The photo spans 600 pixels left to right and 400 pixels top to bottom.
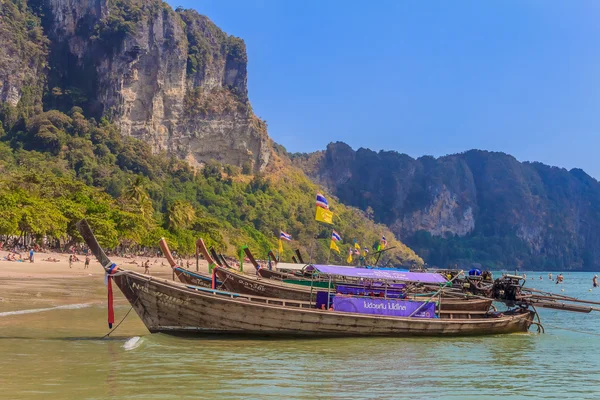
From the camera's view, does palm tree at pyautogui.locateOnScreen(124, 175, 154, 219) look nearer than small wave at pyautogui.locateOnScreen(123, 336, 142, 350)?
No

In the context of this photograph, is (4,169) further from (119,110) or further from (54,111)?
(119,110)

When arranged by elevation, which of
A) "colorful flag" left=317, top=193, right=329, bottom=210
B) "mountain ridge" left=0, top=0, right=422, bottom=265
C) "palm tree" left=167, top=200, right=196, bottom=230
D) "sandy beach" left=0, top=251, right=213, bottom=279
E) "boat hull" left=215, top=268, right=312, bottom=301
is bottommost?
"sandy beach" left=0, top=251, right=213, bottom=279

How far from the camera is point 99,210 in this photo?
65375 mm

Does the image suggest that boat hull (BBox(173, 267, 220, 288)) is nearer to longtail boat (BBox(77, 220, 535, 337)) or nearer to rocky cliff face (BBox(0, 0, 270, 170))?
longtail boat (BBox(77, 220, 535, 337))

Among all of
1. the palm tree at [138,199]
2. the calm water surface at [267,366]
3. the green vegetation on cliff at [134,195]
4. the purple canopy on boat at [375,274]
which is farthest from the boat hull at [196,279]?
the palm tree at [138,199]

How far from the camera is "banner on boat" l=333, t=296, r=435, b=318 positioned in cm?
1795

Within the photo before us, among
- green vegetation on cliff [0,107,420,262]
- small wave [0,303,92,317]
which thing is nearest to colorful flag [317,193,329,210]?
small wave [0,303,92,317]

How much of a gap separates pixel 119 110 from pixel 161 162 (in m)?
16.2

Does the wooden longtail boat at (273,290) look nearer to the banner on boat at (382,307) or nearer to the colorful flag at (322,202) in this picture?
the banner on boat at (382,307)

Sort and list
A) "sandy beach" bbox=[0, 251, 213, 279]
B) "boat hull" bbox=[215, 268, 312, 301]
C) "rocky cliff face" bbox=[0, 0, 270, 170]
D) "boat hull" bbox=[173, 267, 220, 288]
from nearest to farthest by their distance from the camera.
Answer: "boat hull" bbox=[215, 268, 312, 301]
"boat hull" bbox=[173, 267, 220, 288]
"sandy beach" bbox=[0, 251, 213, 279]
"rocky cliff face" bbox=[0, 0, 270, 170]

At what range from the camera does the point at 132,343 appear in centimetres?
1452

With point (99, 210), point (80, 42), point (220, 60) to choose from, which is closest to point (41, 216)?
point (99, 210)

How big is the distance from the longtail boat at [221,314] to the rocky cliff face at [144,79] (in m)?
132

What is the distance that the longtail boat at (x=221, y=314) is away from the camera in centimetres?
1591
